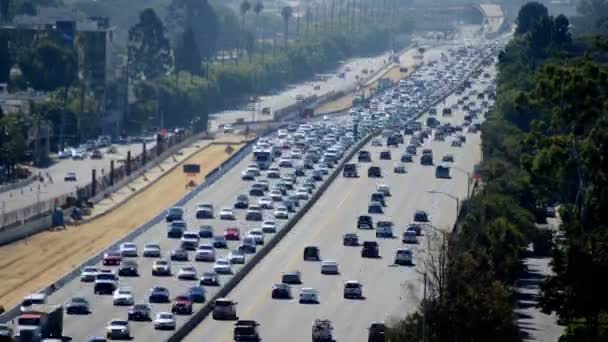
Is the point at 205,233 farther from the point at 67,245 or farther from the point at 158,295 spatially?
the point at 158,295

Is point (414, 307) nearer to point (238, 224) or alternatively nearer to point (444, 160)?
point (238, 224)

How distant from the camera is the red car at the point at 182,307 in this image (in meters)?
78.0

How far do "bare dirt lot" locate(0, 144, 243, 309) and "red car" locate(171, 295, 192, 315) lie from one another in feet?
23.8

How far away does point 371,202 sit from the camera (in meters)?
119

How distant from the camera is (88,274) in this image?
87.6 m

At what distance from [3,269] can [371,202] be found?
30.1m

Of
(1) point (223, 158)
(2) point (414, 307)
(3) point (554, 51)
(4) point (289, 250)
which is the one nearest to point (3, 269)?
(4) point (289, 250)

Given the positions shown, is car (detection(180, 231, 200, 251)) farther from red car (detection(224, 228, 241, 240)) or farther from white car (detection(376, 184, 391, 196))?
white car (detection(376, 184, 391, 196))

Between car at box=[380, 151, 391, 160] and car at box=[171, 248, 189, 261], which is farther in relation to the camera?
car at box=[380, 151, 391, 160]

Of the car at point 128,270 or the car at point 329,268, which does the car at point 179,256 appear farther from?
the car at point 329,268

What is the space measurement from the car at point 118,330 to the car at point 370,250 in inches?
1058

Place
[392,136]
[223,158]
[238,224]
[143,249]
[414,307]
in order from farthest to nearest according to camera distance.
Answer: [392,136]
[223,158]
[238,224]
[143,249]
[414,307]

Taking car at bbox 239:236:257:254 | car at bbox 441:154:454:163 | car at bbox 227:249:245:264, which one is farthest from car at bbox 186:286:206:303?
car at bbox 441:154:454:163

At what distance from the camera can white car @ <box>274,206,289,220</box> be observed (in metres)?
111
